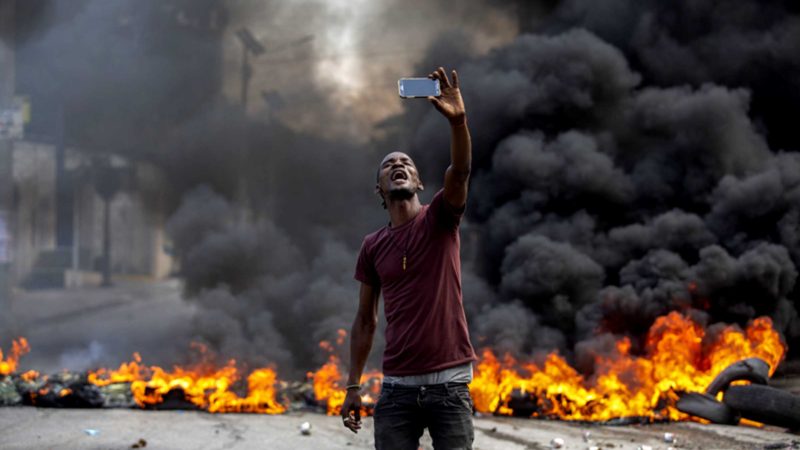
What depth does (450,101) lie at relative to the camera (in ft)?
9.32

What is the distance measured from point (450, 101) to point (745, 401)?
5819 mm

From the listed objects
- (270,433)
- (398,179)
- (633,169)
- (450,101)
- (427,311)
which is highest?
(633,169)

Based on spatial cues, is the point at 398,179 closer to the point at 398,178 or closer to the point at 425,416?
the point at 398,178

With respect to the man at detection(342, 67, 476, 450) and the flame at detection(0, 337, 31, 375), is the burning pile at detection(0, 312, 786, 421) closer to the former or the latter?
the flame at detection(0, 337, 31, 375)

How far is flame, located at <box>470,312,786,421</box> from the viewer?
25.8 feet

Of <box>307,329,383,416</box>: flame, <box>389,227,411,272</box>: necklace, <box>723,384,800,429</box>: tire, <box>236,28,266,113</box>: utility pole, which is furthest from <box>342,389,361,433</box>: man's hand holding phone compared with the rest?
<box>236,28,266,113</box>: utility pole

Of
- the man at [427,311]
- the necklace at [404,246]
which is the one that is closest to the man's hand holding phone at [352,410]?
the man at [427,311]

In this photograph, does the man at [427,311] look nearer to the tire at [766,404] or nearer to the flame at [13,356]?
the tire at [766,404]

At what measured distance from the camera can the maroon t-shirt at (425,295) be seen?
2.85m

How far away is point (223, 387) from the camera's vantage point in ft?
27.1

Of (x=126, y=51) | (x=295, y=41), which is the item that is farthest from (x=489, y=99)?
(x=126, y=51)

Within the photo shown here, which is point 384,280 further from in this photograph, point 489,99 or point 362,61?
point 362,61

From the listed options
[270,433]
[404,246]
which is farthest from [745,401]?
[404,246]

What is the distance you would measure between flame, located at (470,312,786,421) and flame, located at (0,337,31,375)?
619cm
